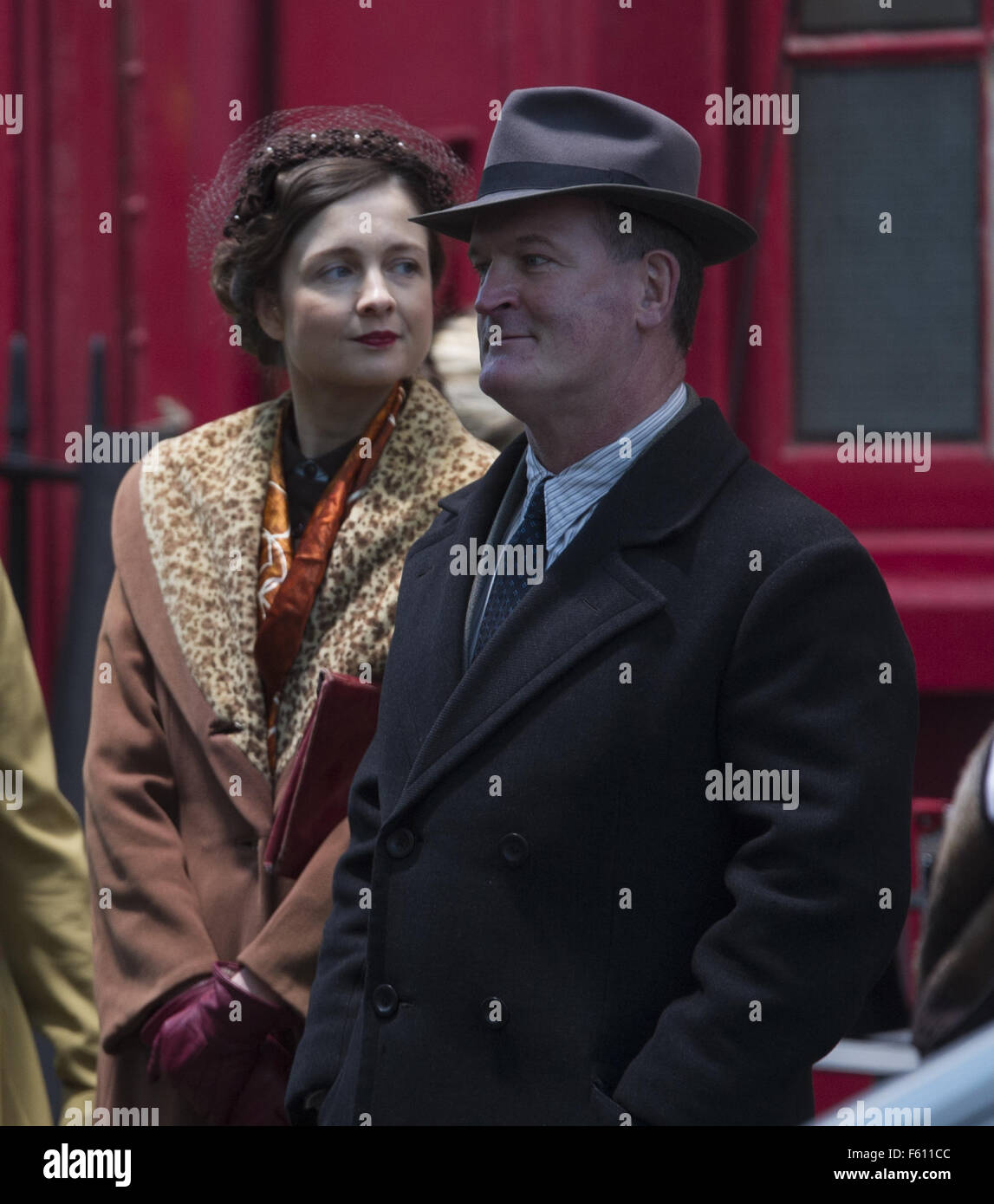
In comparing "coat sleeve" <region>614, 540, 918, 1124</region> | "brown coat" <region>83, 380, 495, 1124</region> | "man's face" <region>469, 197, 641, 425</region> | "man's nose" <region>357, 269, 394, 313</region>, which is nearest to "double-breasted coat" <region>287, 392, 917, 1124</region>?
"coat sleeve" <region>614, 540, 918, 1124</region>

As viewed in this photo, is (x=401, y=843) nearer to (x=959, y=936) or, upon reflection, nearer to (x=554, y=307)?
(x=554, y=307)

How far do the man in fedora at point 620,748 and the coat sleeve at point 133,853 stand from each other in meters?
0.40

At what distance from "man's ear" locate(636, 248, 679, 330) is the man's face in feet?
0.05

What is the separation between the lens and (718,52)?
3035 mm

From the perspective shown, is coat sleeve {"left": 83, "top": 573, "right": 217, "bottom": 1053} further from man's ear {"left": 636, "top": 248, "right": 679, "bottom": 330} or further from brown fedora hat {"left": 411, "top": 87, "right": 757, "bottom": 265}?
man's ear {"left": 636, "top": 248, "right": 679, "bottom": 330}

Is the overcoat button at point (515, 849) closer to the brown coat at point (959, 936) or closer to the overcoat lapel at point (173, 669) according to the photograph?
the overcoat lapel at point (173, 669)

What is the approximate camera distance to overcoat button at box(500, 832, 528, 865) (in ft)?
5.28

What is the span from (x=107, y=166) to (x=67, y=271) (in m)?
0.25

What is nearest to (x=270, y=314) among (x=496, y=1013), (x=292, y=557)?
(x=292, y=557)

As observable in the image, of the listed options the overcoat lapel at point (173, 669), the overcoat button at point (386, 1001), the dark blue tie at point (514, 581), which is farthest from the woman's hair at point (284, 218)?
the overcoat button at point (386, 1001)

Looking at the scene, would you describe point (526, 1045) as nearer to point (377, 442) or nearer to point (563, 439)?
point (563, 439)

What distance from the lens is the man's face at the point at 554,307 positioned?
5.54 ft

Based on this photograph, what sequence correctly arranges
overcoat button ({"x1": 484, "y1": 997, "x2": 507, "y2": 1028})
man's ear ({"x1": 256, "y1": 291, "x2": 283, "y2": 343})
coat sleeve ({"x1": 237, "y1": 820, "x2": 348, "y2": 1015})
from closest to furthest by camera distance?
overcoat button ({"x1": 484, "y1": 997, "x2": 507, "y2": 1028}), coat sleeve ({"x1": 237, "y1": 820, "x2": 348, "y2": 1015}), man's ear ({"x1": 256, "y1": 291, "x2": 283, "y2": 343})
